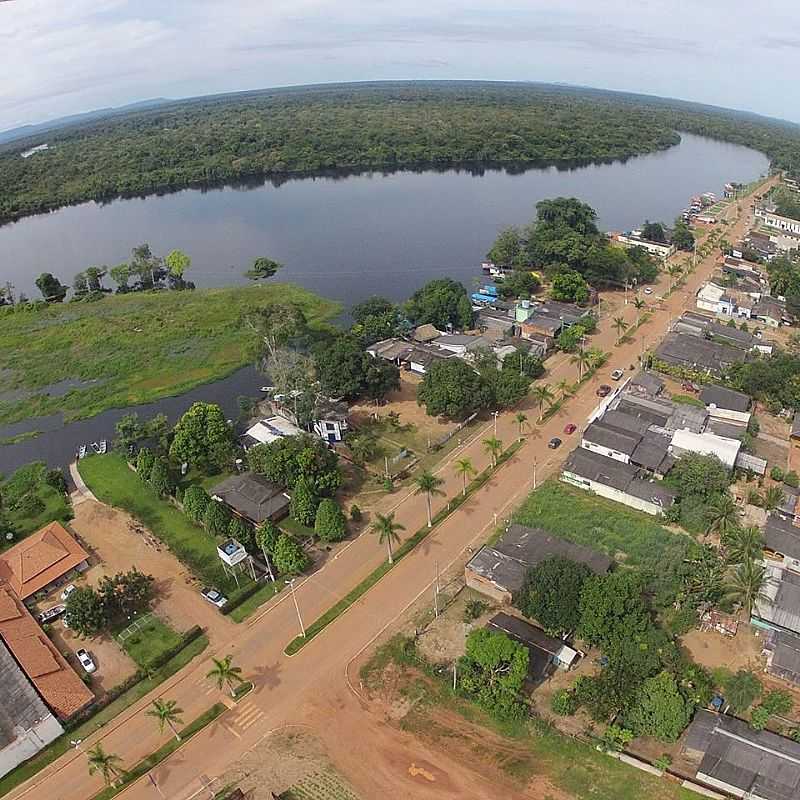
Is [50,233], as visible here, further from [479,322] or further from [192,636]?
[192,636]

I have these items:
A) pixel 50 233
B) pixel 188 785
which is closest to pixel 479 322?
pixel 188 785

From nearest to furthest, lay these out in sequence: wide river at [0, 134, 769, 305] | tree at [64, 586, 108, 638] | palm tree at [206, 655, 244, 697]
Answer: palm tree at [206, 655, 244, 697] < tree at [64, 586, 108, 638] < wide river at [0, 134, 769, 305]

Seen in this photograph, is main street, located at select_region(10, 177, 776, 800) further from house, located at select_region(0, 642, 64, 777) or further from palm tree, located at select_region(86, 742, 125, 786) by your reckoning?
house, located at select_region(0, 642, 64, 777)

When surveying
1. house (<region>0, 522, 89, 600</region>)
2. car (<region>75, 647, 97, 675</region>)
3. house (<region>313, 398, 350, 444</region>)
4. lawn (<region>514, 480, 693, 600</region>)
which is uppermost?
house (<region>313, 398, 350, 444</region>)

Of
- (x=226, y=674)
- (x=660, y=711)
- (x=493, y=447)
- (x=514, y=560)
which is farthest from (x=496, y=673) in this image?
(x=493, y=447)

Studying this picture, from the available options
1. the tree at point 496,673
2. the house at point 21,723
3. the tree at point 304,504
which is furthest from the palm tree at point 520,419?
the house at point 21,723

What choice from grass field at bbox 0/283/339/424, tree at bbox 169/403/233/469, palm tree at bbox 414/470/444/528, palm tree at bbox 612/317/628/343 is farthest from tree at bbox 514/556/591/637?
grass field at bbox 0/283/339/424
